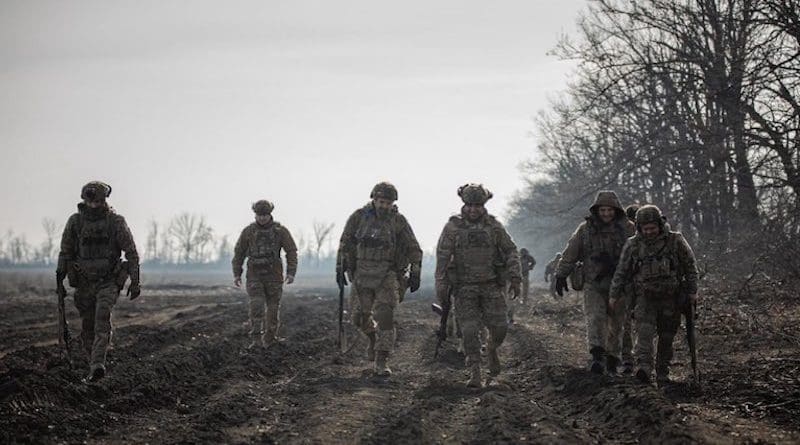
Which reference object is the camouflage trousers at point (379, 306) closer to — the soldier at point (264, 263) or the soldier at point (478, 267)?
the soldier at point (478, 267)

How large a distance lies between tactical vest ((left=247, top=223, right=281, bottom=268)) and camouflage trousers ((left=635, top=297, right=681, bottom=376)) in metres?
6.11

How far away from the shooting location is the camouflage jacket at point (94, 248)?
8.52 metres

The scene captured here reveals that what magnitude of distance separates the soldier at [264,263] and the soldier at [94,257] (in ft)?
10.5

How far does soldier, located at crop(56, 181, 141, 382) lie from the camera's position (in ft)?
27.9

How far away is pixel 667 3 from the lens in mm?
17109

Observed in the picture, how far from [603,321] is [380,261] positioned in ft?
9.59

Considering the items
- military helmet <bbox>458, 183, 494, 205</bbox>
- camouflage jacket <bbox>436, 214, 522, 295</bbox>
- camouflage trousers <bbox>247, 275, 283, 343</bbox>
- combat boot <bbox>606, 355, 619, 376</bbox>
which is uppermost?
military helmet <bbox>458, 183, 494, 205</bbox>

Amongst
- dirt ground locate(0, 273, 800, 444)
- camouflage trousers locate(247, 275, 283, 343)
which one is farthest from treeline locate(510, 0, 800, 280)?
camouflage trousers locate(247, 275, 283, 343)

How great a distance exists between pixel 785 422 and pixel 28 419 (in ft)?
20.7

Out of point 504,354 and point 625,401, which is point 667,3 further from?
point 625,401

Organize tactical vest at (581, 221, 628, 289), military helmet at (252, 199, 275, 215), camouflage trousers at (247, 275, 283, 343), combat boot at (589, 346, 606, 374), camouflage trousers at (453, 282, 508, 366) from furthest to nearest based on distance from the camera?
1. military helmet at (252, 199, 275, 215)
2. camouflage trousers at (247, 275, 283, 343)
3. tactical vest at (581, 221, 628, 289)
4. camouflage trousers at (453, 282, 508, 366)
5. combat boot at (589, 346, 606, 374)

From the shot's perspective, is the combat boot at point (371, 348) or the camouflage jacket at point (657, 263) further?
the combat boot at point (371, 348)

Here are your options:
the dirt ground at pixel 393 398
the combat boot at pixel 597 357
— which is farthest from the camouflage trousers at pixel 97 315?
the combat boot at pixel 597 357

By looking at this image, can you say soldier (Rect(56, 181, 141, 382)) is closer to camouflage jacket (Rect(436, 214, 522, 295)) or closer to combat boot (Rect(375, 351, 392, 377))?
combat boot (Rect(375, 351, 392, 377))
